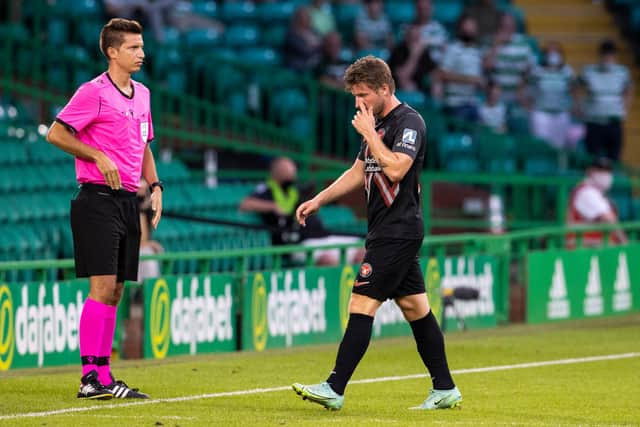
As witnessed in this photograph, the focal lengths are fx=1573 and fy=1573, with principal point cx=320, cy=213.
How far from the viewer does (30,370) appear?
37.2 feet

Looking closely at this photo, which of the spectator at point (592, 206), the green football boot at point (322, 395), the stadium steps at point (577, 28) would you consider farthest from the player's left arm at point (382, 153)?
the stadium steps at point (577, 28)

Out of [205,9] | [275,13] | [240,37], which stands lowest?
[240,37]

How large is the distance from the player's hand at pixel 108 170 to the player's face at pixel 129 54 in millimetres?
575

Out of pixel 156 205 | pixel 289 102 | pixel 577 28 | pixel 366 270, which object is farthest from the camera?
pixel 577 28

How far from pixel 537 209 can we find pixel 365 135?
1093 cm

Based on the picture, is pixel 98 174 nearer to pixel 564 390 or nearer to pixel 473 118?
pixel 564 390

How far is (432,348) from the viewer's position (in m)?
8.74

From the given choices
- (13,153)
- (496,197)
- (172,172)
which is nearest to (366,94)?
(13,153)

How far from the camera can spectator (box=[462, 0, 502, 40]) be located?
908 inches

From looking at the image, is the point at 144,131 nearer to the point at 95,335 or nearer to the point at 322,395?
the point at 95,335

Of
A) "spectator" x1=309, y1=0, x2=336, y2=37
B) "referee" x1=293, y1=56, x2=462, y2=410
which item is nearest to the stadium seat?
"spectator" x1=309, y1=0, x2=336, y2=37

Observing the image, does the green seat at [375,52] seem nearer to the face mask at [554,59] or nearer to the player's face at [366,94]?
the face mask at [554,59]

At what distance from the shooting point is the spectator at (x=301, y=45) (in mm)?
20406

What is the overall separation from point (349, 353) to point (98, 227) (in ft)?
5.43
